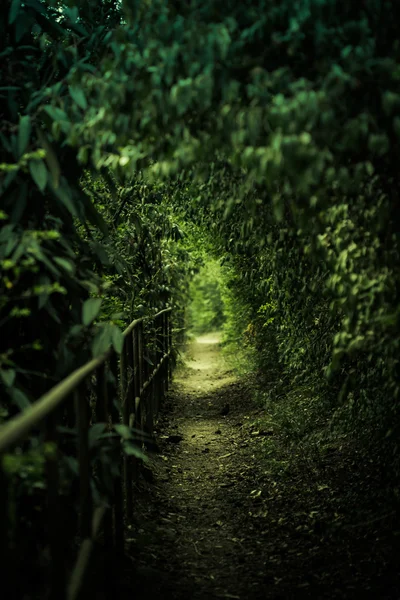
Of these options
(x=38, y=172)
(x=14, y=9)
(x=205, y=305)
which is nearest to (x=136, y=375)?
(x=38, y=172)

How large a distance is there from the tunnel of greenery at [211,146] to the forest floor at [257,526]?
1.78 feet

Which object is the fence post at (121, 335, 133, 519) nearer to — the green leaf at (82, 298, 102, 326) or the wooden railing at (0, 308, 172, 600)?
the wooden railing at (0, 308, 172, 600)

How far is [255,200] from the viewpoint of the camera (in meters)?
4.01

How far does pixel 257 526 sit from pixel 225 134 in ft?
11.5

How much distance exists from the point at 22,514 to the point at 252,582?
1797mm

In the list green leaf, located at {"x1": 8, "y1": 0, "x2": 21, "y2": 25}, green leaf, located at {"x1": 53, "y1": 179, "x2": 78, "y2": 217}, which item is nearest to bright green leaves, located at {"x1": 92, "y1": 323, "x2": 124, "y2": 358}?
green leaf, located at {"x1": 53, "y1": 179, "x2": 78, "y2": 217}

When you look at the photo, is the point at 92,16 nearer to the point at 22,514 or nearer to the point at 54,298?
the point at 54,298

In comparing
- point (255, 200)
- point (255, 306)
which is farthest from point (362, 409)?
point (255, 306)

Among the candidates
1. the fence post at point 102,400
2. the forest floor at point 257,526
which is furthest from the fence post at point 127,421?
the fence post at point 102,400

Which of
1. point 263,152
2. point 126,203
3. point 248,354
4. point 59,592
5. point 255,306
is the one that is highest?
point 263,152

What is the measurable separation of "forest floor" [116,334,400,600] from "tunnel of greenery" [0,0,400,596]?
54 cm

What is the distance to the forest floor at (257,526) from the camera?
3.88m

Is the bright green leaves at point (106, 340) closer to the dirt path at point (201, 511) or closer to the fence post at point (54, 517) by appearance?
the fence post at point (54, 517)

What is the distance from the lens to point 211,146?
2.82 meters
